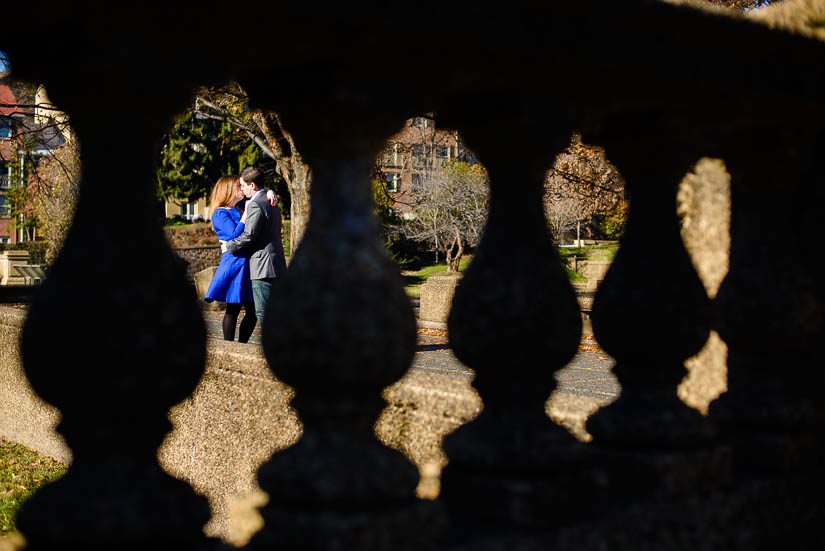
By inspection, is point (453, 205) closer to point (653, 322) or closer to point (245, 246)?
point (245, 246)

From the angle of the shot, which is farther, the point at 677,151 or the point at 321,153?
the point at 677,151

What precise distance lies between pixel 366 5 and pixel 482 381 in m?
0.95

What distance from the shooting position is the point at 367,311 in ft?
5.37

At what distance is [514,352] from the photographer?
78.4 inches

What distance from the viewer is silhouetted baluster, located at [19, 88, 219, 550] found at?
150cm

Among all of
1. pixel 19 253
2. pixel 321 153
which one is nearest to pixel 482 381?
pixel 321 153

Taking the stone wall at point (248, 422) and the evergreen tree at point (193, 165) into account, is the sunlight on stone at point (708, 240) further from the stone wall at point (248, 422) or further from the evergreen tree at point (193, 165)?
the evergreen tree at point (193, 165)

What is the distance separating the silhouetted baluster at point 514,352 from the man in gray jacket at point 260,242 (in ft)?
19.4

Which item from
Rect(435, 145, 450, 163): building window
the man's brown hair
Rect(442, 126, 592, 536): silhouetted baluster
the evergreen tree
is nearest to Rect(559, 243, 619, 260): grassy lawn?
Rect(435, 145, 450, 163): building window

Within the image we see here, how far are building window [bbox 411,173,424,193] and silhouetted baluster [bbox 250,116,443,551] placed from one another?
41576mm

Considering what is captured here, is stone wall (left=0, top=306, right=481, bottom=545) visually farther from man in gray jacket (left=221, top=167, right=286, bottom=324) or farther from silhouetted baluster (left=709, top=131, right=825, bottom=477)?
man in gray jacket (left=221, top=167, right=286, bottom=324)

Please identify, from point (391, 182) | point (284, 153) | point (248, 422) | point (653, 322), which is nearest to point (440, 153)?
point (391, 182)

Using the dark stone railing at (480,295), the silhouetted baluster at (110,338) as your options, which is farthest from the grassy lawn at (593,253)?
the silhouetted baluster at (110,338)

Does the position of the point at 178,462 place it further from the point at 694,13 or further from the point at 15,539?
the point at 694,13
